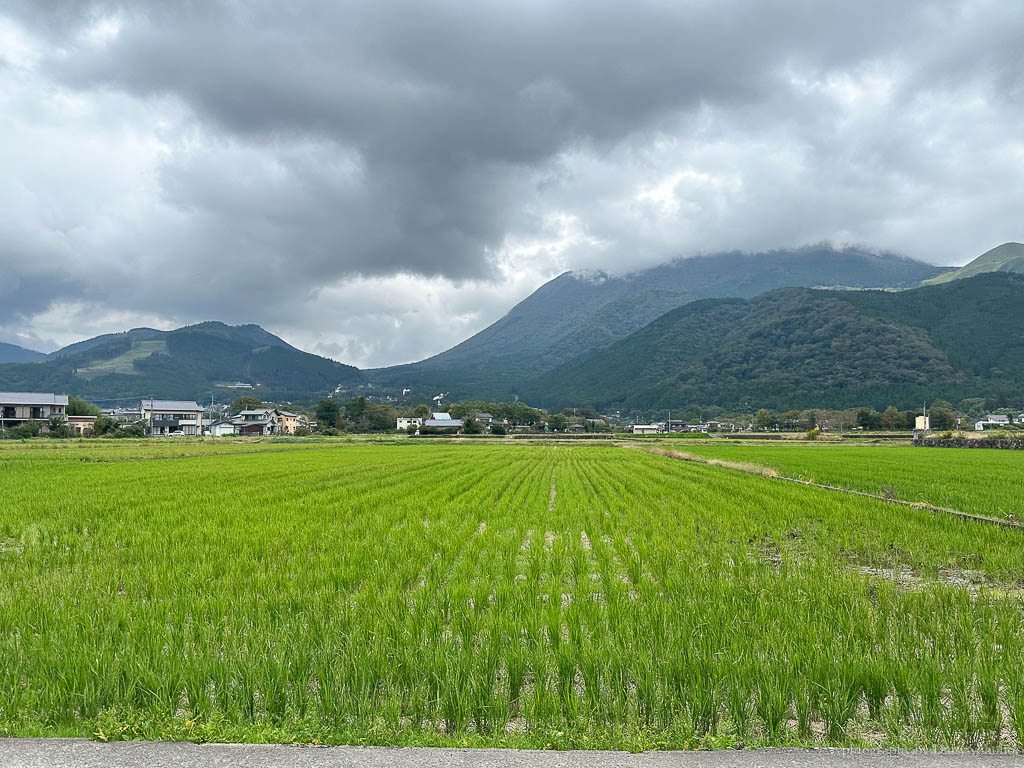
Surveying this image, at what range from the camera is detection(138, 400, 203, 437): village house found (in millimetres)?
87750

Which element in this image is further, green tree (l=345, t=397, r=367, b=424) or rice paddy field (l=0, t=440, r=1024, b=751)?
green tree (l=345, t=397, r=367, b=424)

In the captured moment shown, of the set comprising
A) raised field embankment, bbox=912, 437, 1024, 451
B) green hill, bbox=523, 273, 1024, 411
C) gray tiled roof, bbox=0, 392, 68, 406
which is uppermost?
green hill, bbox=523, 273, 1024, 411

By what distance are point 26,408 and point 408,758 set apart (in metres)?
86.4

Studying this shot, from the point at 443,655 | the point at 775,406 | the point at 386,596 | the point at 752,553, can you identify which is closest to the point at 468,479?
the point at 752,553

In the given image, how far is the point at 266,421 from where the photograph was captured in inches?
3686

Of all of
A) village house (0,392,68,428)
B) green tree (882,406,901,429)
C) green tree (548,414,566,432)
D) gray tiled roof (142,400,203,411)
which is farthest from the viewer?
green tree (548,414,566,432)

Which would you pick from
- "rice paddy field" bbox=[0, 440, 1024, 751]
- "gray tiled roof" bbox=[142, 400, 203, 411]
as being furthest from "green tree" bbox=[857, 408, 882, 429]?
"gray tiled roof" bbox=[142, 400, 203, 411]

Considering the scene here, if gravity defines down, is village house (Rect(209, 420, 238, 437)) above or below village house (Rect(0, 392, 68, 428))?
below

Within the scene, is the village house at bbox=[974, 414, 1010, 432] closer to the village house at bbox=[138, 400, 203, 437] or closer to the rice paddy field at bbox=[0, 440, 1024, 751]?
the rice paddy field at bbox=[0, 440, 1024, 751]

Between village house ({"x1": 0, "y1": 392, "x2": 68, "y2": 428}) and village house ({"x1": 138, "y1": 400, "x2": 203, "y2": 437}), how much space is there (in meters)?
14.7

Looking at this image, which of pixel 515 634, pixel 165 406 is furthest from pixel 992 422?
pixel 165 406

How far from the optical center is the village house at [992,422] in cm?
8950

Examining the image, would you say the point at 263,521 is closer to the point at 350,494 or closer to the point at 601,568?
the point at 350,494

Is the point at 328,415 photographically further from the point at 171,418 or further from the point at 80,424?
the point at 80,424
